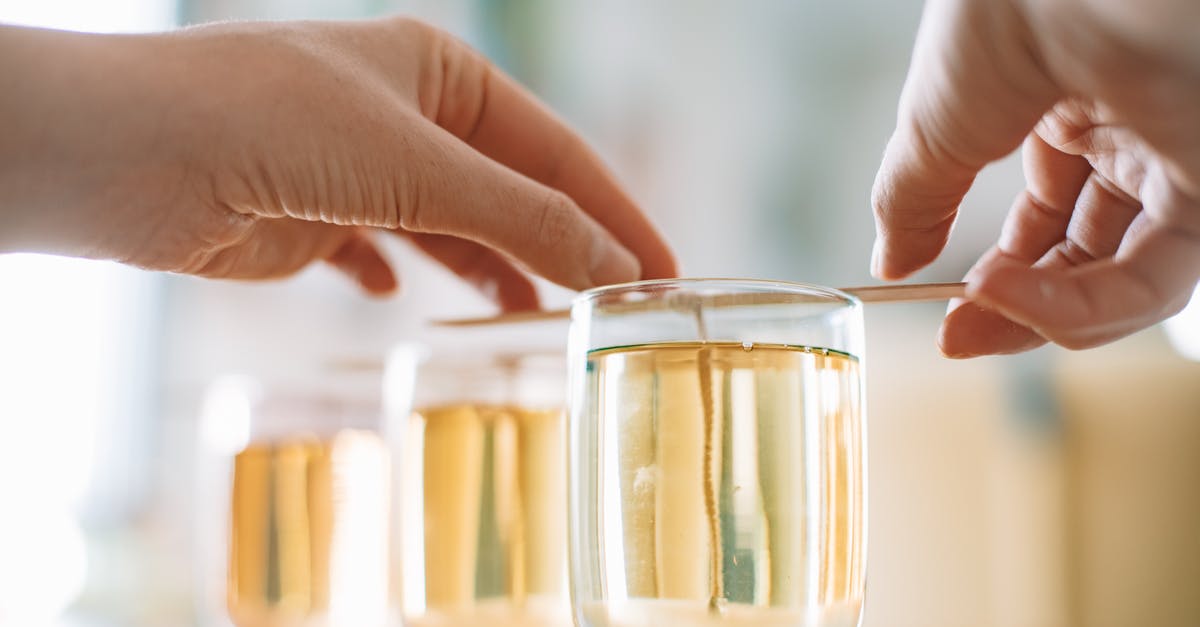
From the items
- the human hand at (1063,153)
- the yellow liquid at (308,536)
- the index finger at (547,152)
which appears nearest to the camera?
the human hand at (1063,153)

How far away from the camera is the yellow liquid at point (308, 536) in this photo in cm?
95

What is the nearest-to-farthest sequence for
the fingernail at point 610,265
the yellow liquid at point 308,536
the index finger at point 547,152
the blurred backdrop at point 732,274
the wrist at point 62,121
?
the wrist at point 62,121
the fingernail at point 610,265
the index finger at point 547,152
the yellow liquid at point 308,536
the blurred backdrop at point 732,274

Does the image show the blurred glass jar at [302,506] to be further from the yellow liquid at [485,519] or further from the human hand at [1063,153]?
the human hand at [1063,153]

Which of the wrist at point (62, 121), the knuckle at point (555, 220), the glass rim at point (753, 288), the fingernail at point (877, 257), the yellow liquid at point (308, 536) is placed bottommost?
the yellow liquid at point (308, 536)

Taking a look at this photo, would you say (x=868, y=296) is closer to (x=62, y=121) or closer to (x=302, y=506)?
(x=62, y=121)

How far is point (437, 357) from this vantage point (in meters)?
0.80

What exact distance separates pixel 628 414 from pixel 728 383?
6 cm

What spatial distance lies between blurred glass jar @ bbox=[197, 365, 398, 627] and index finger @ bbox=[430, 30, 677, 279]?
29 cm

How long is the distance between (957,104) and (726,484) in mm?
227

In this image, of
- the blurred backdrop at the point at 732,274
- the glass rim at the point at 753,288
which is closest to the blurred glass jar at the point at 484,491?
the glass rim at the point at 753,288

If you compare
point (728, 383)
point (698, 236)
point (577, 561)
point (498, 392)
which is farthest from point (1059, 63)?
point (698, 236)

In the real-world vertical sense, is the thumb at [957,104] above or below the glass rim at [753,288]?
above

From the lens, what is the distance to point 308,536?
95 centimetres

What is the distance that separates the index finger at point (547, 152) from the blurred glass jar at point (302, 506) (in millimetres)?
287
